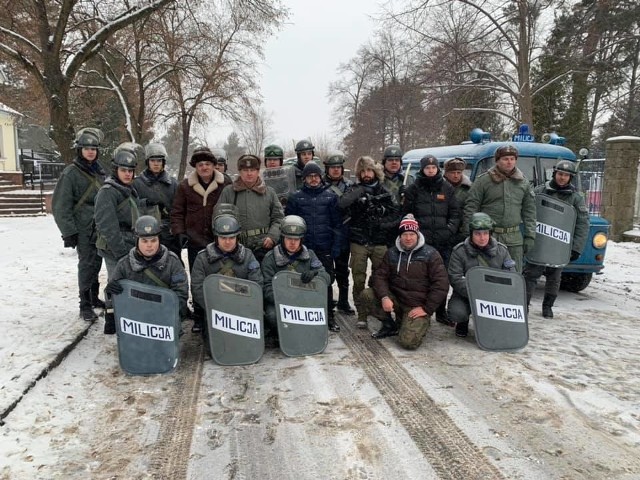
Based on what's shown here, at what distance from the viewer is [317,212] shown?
5.41 meters

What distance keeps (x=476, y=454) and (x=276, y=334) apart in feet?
7.92

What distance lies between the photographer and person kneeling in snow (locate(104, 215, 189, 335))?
4.36 meters

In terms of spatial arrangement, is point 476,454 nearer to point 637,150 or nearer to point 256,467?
point 256,467

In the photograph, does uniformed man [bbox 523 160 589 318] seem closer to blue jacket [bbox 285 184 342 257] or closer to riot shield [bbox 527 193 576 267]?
riot shield [bbox 527 193 576 267]

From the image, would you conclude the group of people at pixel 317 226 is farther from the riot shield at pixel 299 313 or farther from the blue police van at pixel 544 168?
the blue police van at pixel 544 168

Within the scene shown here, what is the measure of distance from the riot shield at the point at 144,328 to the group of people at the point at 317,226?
9.8 inches

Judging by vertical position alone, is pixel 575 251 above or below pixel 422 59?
below

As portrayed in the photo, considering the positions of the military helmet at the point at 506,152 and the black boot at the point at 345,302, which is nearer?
the military helmet at the point at 506,152

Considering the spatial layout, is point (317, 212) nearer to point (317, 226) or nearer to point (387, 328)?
point (317, 226)

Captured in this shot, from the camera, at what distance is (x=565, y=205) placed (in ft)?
19.4

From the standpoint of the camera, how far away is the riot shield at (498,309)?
483cm

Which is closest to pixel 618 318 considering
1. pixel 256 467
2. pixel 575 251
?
pixel 575 251

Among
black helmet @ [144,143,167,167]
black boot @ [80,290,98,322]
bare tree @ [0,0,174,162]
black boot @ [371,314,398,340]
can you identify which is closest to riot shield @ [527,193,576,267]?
black boot @ [371,314,398,340]

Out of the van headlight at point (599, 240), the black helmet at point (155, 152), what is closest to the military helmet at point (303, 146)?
the black helmet at point (155, 152)
